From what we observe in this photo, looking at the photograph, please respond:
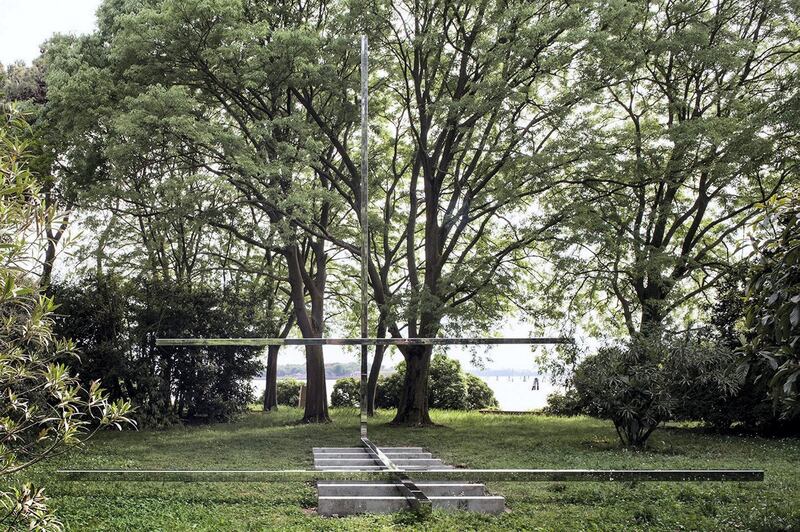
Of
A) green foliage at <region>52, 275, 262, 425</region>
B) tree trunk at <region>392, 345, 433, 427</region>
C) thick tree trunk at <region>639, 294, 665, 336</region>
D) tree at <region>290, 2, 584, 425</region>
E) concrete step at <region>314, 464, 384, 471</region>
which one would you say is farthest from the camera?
tree trunk at <region>392, 345, 433, 427</region>

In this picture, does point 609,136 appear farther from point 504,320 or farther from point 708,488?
point 708,488

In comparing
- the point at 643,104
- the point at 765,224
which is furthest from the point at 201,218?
the point at 765,224

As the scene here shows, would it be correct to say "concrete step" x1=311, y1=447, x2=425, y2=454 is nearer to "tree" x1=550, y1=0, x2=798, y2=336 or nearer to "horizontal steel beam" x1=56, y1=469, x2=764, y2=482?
"horizontal steel beam" x1=56, y1=469, x2=764, y2=482

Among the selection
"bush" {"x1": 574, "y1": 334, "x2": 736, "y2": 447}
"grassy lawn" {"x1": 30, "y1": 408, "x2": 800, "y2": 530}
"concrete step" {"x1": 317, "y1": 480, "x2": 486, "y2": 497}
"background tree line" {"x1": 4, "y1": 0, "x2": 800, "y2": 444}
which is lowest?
"grassy lawn" {"x1": 30, "y1": 408, "x2": 800, "y2": 530}

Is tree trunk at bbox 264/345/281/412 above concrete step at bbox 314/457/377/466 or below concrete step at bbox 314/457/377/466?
above

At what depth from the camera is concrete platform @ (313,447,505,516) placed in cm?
488

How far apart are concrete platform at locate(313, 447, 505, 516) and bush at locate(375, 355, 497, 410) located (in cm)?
668

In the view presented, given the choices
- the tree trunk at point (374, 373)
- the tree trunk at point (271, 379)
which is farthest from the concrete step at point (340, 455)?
the tree trunk at point (374, 373)

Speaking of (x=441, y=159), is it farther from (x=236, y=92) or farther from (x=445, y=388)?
(x=445, y=388)

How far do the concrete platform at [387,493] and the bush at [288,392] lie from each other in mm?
7808

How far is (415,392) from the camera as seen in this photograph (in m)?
10.8

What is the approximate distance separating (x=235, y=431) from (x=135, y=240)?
493cm

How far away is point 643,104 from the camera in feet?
39.1

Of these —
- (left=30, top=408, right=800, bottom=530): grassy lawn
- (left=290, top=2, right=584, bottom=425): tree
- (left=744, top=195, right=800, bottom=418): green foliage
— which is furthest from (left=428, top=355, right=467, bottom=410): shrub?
(left=744, top=195, right=800, bottom=418): green foliage
